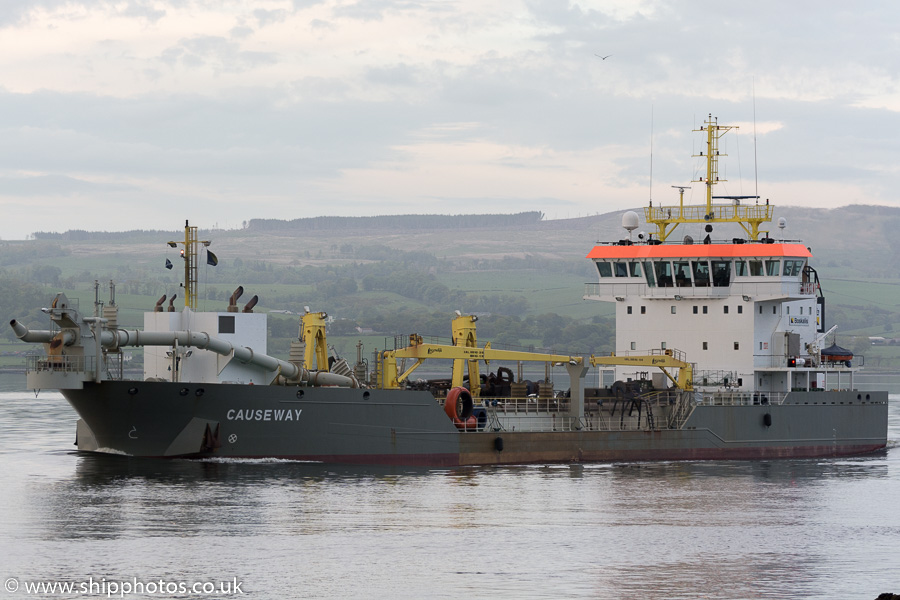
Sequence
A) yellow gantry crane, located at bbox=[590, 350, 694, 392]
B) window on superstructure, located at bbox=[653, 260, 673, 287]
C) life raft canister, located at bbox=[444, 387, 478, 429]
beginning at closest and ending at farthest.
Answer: life raft canister, located at bbox=[444, 387, 478, 429] → yellow gantry crane, located at bbox=[590, 350, 694, 392] → window on superstructure, located at bbox=[653, 260, 673, 287]

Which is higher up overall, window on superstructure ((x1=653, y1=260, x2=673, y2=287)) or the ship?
window on superstructure ((x1=653, y1=260, x2=673, y2=287))

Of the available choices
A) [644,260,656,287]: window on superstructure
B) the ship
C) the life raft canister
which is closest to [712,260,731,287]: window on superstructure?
the ship

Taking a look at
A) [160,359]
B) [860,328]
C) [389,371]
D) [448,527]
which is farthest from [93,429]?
[860,328]

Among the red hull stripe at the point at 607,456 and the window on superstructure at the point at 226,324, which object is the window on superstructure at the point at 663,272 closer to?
the red hull stripe at the point at 607,456

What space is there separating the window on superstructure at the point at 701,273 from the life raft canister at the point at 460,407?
10.7 m

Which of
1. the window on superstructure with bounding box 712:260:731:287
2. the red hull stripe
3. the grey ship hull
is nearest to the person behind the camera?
the grey ship hull

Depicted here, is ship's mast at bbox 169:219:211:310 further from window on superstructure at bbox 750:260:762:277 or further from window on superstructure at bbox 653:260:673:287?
window on superstructure at bbox 750:260:762:277

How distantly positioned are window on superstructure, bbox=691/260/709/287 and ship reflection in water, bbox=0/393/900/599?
7.12 metres

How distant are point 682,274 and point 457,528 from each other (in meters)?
19.7

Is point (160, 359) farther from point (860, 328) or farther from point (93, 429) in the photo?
point (860, 328)

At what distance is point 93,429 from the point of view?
126 feet

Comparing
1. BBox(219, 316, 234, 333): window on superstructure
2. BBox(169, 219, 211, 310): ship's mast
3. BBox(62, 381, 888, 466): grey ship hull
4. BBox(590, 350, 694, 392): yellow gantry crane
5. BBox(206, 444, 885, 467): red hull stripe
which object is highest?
BBox(169, 219, 211, 310): ship's mast

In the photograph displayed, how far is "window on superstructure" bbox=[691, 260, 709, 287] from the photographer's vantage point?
46094mm

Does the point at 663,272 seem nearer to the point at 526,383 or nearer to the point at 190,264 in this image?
the point at 526,383
